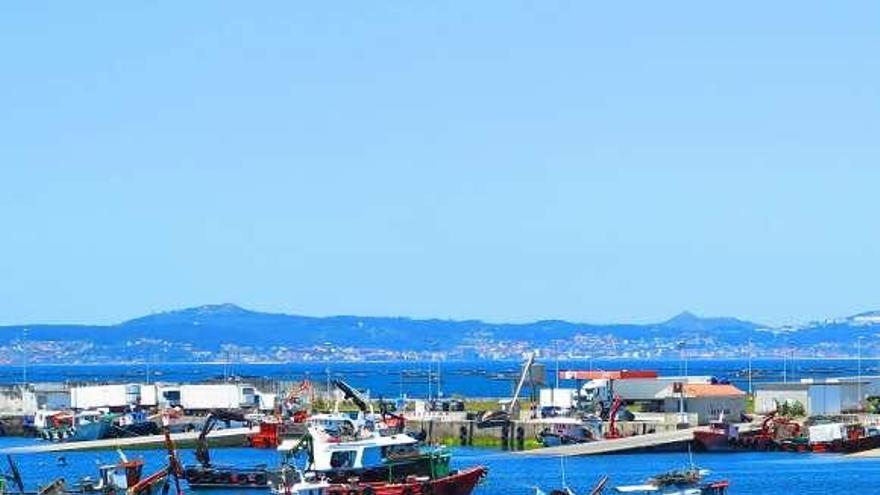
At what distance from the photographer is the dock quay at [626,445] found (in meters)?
90.8

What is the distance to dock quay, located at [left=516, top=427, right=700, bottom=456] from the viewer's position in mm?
90750

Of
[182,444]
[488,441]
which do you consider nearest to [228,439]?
[182,444]

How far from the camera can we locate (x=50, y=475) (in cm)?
8762

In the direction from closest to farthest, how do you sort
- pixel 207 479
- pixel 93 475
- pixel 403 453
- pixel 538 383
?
pixel 403 453, pixel 207 479, pixel 93 475, pixel 538 383

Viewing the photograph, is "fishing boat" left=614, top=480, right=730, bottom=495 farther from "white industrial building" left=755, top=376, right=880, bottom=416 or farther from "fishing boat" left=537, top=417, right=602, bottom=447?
"white industrial building" left=755, top=376, right=880, bottom=416

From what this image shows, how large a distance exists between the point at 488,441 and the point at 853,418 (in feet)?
59.2

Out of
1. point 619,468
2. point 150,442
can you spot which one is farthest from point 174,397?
point 619,468

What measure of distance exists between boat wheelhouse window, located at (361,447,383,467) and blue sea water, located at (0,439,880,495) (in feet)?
31.0

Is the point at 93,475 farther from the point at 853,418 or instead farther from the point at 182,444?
the point at 853,418

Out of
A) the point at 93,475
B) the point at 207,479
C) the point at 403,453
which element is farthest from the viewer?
the point at 93,475

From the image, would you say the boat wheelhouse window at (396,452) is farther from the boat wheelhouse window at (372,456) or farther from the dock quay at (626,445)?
the dock quay at (626,445)

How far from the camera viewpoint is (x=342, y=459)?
210 feet

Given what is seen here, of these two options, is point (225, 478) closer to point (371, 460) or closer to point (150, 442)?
point (371, 460)

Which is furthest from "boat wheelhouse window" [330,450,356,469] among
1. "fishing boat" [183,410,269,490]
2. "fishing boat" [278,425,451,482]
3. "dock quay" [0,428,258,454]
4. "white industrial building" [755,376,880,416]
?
"white industrial building" [755,376,880,416]
